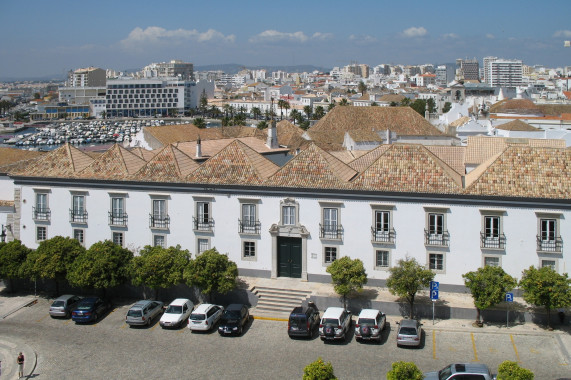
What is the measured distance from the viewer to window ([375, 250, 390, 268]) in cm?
3153

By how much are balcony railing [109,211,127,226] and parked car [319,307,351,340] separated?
13.8 meters

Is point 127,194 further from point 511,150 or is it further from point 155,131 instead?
point 155,131

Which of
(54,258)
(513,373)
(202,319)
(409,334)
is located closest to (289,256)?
(202,319)

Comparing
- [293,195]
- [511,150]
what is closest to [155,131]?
[293,195]

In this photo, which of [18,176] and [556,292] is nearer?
[556,292]

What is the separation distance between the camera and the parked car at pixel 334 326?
86.1ft

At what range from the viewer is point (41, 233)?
36.8 m

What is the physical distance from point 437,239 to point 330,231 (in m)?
5.31

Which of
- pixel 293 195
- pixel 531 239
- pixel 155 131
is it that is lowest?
pixel 531 239

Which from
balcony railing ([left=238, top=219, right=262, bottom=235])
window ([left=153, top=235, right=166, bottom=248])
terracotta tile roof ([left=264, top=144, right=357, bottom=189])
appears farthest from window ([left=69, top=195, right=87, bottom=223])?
terracotta tile roof ([left=264, top=144, right=357, bottom=189])

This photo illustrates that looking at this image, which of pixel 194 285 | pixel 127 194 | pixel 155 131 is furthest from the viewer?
pixel 155 131

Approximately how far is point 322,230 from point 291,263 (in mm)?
2513

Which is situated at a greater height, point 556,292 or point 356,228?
point 356,228

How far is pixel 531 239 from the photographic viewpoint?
2956 centimetres
